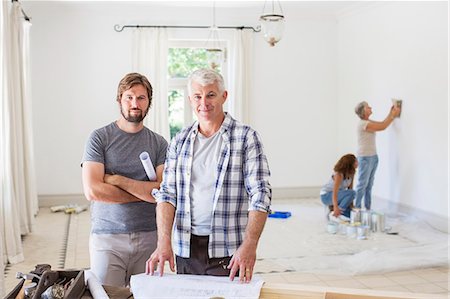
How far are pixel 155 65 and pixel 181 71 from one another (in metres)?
0.52

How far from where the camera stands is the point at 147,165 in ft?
7.72

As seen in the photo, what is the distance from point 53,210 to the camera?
7.16 metres

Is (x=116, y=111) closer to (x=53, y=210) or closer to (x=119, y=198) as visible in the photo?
(x=53, y=210)

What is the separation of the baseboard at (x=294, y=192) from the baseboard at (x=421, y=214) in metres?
1.29

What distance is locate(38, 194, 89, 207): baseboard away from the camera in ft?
24.8

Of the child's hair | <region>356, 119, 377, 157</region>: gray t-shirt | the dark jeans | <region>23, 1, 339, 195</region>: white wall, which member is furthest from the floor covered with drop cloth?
the dark jeans

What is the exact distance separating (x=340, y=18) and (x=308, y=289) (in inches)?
276

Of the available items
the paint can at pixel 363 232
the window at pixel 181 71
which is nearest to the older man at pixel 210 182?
the paint can at pixel 363 232

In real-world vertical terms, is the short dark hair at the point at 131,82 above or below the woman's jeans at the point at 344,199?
above

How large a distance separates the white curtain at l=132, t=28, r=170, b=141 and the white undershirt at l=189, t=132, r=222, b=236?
18.2 feet

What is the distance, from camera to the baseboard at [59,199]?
7574mm

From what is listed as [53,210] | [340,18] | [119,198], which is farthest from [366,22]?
[119,198]

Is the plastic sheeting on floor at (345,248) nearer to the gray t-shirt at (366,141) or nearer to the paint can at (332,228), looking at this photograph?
the paint can at (332,228)

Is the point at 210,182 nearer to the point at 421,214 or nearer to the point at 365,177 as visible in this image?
the point at 421,214
